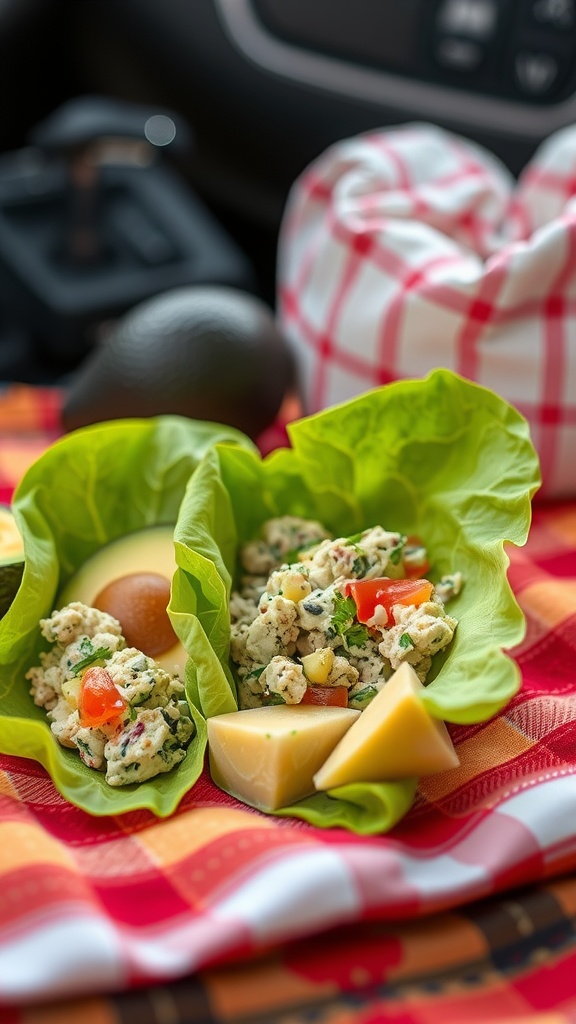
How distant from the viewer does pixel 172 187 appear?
59.7 inches

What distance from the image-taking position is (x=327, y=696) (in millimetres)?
660

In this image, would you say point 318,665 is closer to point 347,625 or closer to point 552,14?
point 347,625

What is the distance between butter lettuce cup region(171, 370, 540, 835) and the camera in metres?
0.61

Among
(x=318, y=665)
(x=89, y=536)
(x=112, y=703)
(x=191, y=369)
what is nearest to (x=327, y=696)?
(x=318, y=665)

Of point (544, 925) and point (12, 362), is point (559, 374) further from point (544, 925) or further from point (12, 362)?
point (12, 362)

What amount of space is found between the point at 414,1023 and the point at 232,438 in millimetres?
438

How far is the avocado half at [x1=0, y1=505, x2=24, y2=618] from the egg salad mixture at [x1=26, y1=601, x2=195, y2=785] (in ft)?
0.15

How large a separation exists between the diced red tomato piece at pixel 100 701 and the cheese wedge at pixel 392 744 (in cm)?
12

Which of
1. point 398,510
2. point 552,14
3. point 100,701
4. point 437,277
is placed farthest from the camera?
point 552,14

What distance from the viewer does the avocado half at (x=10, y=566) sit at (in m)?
0.73

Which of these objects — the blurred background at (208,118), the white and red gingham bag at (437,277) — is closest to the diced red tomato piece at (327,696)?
the white and red gingham bag at (437,277)

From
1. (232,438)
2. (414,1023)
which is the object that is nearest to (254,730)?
(414,1023)

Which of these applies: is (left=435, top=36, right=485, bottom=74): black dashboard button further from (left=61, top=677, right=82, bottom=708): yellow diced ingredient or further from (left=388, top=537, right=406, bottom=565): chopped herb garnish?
(left=61, top=677, right=82, bottom=708): yellow diced ingredient

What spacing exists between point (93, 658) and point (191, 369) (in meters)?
0.41
